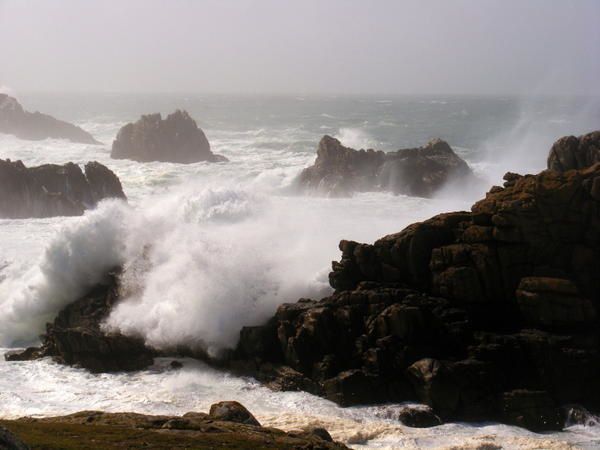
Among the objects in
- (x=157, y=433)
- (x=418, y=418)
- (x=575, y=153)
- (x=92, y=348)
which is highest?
(x=575, y=153)

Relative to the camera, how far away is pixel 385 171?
6925cm

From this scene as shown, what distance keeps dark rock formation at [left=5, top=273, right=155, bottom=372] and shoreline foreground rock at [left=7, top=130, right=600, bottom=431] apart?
4.23m

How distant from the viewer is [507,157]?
8738 centimetres

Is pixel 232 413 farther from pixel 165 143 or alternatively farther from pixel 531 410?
pixel 165 143

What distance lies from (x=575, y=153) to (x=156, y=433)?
25559 mm

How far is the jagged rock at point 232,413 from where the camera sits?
2480cm

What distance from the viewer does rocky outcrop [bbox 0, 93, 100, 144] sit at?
124 meters

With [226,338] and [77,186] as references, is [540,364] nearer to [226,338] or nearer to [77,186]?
[226,338]

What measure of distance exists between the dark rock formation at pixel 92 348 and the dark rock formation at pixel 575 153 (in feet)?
74.1

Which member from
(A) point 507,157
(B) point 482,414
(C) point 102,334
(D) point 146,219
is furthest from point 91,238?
(A) point 507,157

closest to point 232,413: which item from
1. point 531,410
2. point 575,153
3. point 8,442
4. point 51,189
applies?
point 8,442

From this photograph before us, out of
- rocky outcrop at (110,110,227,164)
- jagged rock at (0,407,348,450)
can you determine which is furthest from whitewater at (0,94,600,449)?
rocky outcrop at (110,110,227,164)

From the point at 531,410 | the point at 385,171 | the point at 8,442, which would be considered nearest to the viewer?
the point at 8,442

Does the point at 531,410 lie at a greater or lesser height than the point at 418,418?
greater
